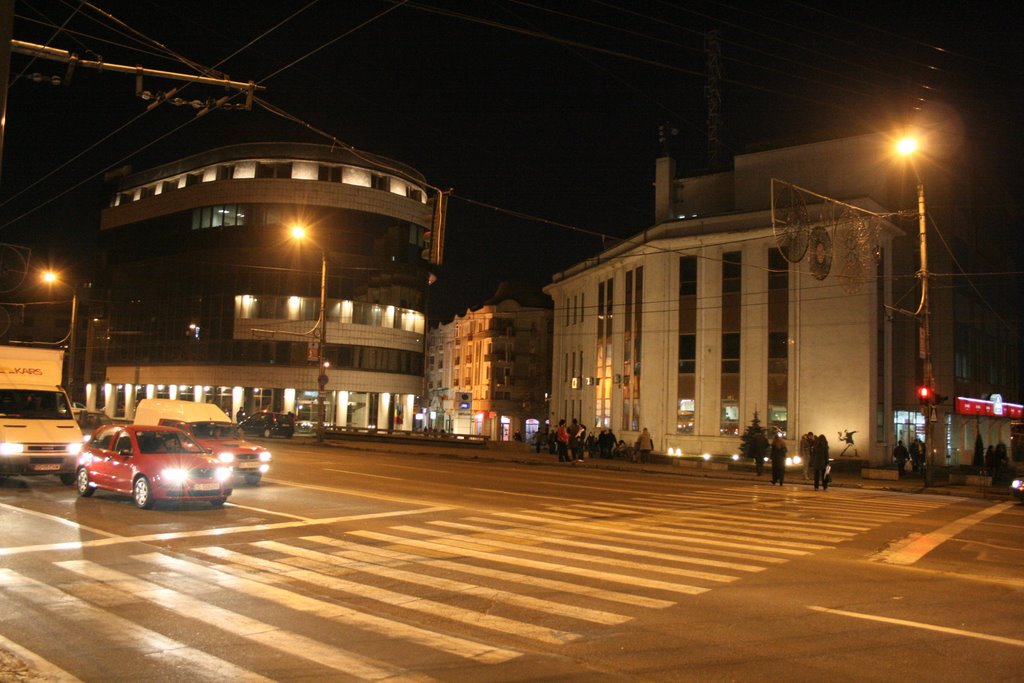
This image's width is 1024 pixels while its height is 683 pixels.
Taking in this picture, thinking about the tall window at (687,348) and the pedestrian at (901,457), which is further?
the tall window at (687,348)

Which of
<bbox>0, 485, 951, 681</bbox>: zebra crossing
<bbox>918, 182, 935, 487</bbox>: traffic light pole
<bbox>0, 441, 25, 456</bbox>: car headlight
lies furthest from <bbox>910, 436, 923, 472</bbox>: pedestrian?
<bbox>0, 441, 25, 456</bbox>: car headlight

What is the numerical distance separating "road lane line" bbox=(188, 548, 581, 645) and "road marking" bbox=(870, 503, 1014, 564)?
6665 mm

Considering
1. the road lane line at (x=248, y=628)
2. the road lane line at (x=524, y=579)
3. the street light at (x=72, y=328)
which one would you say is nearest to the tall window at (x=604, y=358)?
the street light at (x=72, y=328)

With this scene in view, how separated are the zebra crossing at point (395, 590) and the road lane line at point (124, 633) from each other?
2cm

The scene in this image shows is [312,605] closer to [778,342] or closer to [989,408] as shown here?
[778,342]

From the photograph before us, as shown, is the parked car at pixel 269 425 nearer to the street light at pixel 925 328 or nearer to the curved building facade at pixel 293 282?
the curved building facade at pixel 293 282

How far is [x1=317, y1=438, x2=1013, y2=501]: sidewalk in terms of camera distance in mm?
27158

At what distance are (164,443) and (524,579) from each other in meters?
10.1

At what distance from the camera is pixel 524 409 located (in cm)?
9031

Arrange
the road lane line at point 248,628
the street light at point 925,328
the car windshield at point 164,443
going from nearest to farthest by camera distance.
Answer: the road lane line at point 248,628 < the car windshield at point 164,443 < the street light at point 925,328

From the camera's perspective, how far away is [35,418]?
18.7 m

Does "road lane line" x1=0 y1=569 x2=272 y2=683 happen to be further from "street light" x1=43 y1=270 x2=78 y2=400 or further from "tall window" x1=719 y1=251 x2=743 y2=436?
"tall window" x1=719 y1=251 x2=743 y2=436

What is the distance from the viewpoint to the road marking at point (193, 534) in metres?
11.0

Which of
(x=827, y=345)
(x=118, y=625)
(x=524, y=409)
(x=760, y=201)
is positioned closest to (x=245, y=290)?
(x=524, y=409)
